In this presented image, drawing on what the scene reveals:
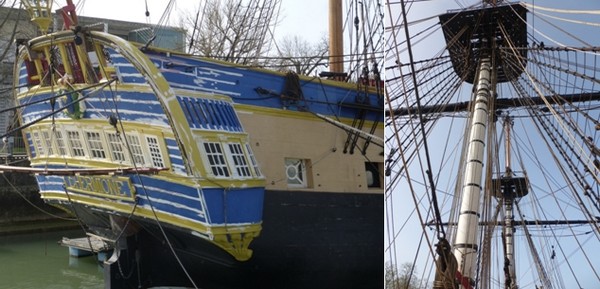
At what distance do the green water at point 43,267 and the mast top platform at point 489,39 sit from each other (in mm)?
7006

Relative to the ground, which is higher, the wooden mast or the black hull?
the wooden mast

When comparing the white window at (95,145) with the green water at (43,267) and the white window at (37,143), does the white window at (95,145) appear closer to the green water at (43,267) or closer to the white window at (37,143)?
the white window at (37,143)

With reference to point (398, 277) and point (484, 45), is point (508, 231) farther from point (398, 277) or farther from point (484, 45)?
point (398, 277)

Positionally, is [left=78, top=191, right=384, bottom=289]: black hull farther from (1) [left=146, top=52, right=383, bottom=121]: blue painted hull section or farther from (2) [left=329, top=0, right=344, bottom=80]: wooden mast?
(2) [left=329, top=0, right=344, bottom=80]: wooden mast

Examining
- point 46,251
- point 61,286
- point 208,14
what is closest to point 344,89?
point 61,286

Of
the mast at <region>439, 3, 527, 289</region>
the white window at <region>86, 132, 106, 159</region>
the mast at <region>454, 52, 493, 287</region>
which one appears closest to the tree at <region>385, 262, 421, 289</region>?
the mast at <region>454, 52, 493, 287</region>

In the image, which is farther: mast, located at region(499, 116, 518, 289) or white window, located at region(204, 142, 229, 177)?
mast, located at region(499, 116, 518, 289)

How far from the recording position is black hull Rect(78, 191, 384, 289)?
6770 millimetres

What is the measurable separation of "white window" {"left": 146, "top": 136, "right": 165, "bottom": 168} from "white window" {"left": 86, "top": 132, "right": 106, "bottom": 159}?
79 cm

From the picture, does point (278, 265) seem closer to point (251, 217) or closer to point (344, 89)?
point (251, 217)

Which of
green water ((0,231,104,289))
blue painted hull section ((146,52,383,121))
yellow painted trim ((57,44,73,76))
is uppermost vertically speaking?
yellow painted trim ((57,44,73,76))

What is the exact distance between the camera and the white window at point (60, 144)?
725 centimetres

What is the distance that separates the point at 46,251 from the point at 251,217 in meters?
8.64

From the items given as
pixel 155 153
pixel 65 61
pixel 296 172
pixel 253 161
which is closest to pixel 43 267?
pixel 65 61
